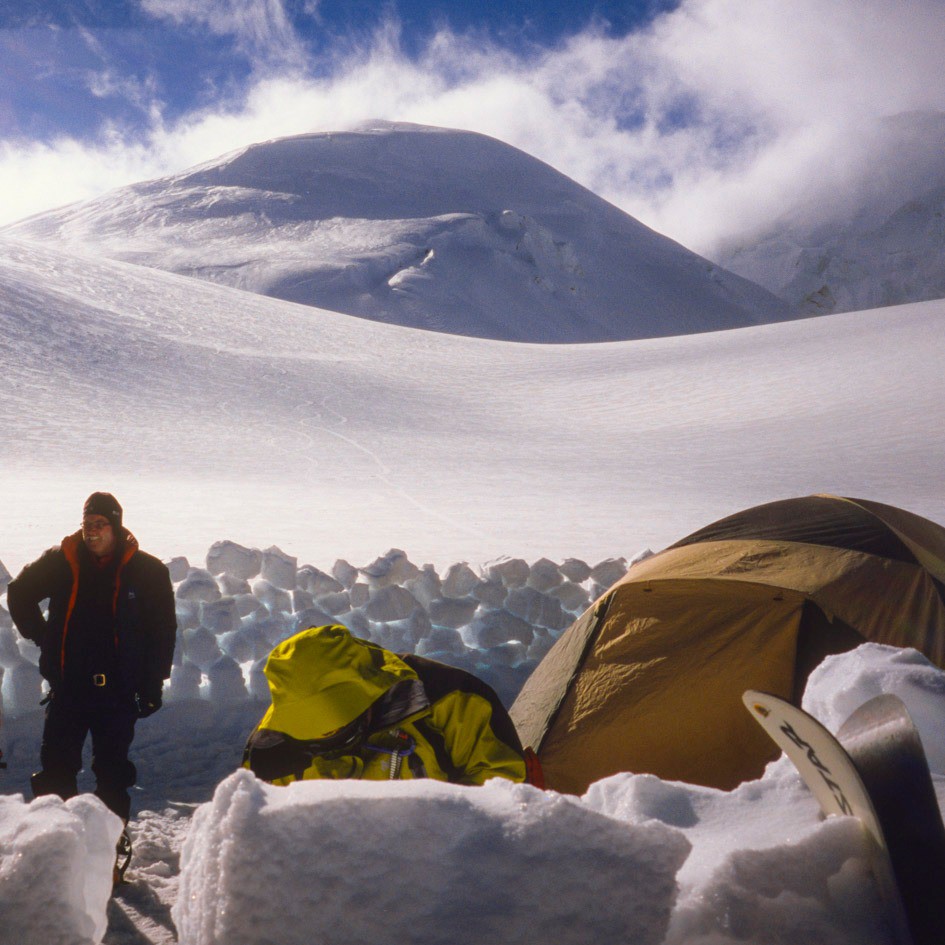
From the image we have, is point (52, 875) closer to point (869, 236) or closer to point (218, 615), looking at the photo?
point (218, 615)

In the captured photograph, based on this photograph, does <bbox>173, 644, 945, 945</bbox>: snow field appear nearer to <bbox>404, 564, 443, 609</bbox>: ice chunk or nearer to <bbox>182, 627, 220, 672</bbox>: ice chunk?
<bbox>182, 627, 220, 672</bbox>: ice chunk

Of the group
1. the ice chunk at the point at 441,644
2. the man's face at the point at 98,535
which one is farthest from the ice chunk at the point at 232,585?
the man's face at the point at 98,535

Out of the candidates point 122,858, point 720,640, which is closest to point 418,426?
point 720,640

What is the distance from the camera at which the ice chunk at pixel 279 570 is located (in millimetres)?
5520

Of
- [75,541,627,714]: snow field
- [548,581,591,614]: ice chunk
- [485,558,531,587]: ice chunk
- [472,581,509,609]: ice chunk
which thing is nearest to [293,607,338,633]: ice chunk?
[75,541,627,714]: snow field

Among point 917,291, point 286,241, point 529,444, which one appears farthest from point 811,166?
point 529,444

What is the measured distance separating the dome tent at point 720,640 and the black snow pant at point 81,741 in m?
1.56

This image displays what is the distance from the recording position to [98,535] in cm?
321

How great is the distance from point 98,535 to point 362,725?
1.22m

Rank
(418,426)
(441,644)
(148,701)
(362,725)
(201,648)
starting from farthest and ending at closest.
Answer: (418,426), (441,644), (201,648), (148,701), (362,725)

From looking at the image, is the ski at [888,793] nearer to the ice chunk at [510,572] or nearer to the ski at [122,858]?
the ski at [122,858]

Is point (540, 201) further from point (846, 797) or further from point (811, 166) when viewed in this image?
Result: point (811, 166)

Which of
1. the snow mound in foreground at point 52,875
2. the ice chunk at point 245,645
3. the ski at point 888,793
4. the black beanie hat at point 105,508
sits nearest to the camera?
the ski at point 888,793

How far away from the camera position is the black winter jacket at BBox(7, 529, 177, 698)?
3.21 m
